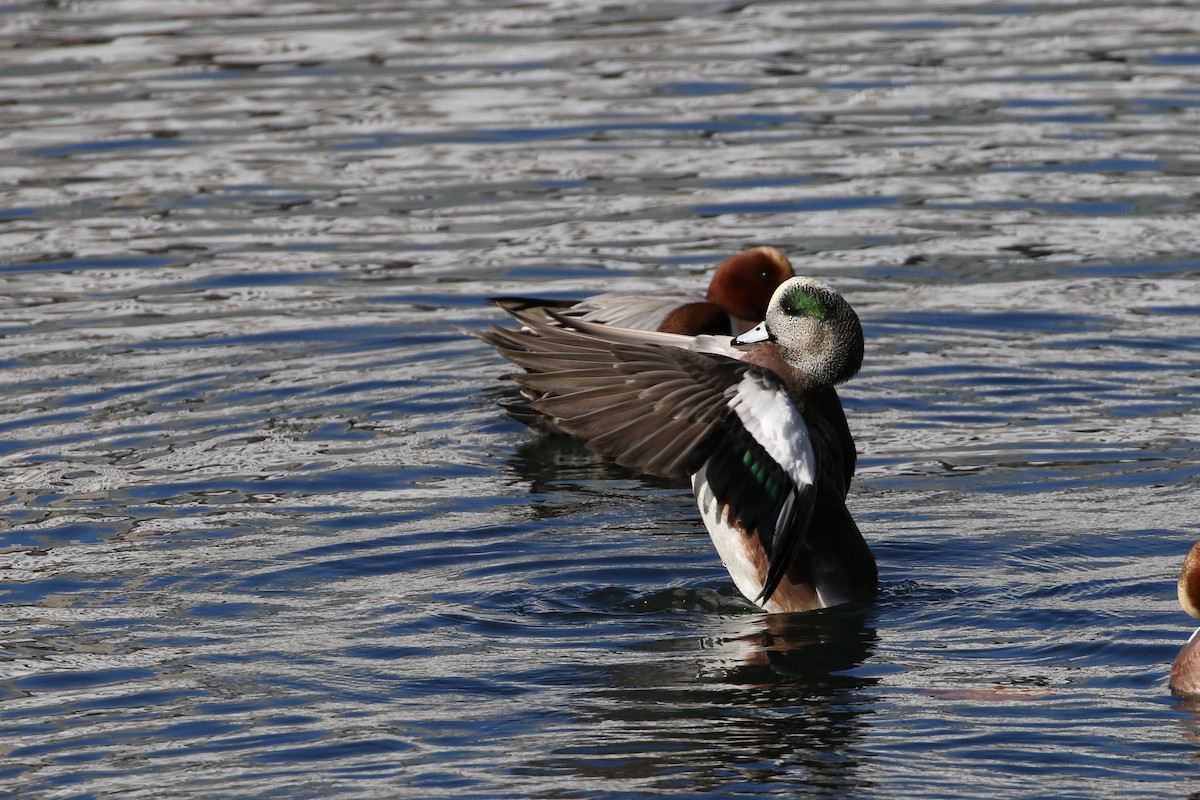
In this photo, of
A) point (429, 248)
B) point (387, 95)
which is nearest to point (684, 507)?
point (429, 248)

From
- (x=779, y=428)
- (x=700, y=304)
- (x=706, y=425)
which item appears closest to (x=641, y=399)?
(x=706, y=425)

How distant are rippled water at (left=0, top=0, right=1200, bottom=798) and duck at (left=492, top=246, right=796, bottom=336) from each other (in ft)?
2.16

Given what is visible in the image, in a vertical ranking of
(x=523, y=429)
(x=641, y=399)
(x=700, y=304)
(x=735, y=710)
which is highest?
Result: (x=641, y=399)

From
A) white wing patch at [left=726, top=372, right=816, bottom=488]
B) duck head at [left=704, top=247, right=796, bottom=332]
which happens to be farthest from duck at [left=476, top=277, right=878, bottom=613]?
duck head at [left=704, top=247, right=796, bottom=332]

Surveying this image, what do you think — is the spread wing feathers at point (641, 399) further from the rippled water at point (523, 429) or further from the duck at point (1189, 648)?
the duck at point (1189, 648)

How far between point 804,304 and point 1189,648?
1.81m

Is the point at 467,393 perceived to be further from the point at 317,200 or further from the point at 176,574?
the point at 317,200

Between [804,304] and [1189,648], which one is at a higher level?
[804,304]

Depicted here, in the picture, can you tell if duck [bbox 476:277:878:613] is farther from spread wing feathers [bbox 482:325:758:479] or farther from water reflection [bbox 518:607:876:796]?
water reflection [bbox 518:607:876:796]

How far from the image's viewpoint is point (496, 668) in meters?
6.23

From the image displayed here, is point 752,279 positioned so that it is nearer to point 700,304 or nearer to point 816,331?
point 700,304

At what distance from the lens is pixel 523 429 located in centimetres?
947

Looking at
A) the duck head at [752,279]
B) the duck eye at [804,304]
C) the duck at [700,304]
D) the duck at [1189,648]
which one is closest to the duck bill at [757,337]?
the duck eye at [804,304]

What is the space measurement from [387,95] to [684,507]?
26.4 feet
